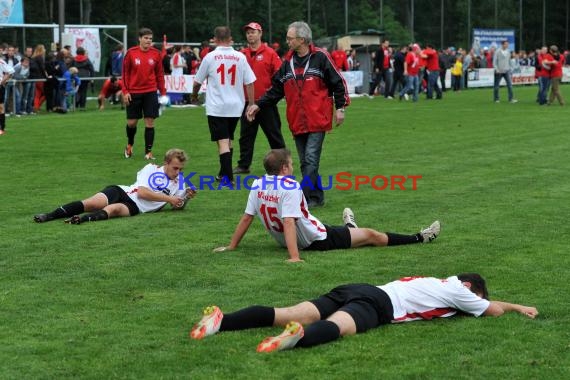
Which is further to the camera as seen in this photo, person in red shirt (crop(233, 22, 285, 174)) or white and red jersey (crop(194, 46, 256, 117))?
person in red shirt (crop(233, 22, 285, 174))

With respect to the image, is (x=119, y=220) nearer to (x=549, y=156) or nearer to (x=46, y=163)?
(x=46, y=163)

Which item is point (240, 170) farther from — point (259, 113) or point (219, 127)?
point (219, 127)

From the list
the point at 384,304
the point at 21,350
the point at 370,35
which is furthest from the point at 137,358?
the point at 370,35

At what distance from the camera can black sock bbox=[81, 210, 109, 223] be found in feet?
34.9

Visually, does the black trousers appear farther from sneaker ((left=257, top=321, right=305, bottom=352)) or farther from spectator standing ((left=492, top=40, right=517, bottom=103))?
spectator standing ((left=492, top=40, right=517, bottom=103))

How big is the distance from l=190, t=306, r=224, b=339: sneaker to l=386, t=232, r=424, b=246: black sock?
10.9ft

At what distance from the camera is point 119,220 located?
10.8 metres

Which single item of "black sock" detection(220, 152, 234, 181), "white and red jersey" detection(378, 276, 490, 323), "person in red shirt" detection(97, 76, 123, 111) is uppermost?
"person in red shirt" detection(97, 76, 123, 111)

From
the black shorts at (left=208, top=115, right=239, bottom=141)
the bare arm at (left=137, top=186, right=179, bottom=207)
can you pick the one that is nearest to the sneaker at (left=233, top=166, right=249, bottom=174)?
the black shorts at (left=208, top=115, right=239, bottom=141)

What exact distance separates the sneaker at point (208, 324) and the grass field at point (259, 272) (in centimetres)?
5

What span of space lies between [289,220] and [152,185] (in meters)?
3.00

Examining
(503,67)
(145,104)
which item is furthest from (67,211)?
(503,67)

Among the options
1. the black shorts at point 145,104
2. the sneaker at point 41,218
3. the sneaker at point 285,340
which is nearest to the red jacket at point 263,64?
the black shorts at point 145,104

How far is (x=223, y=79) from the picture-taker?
14.0m
